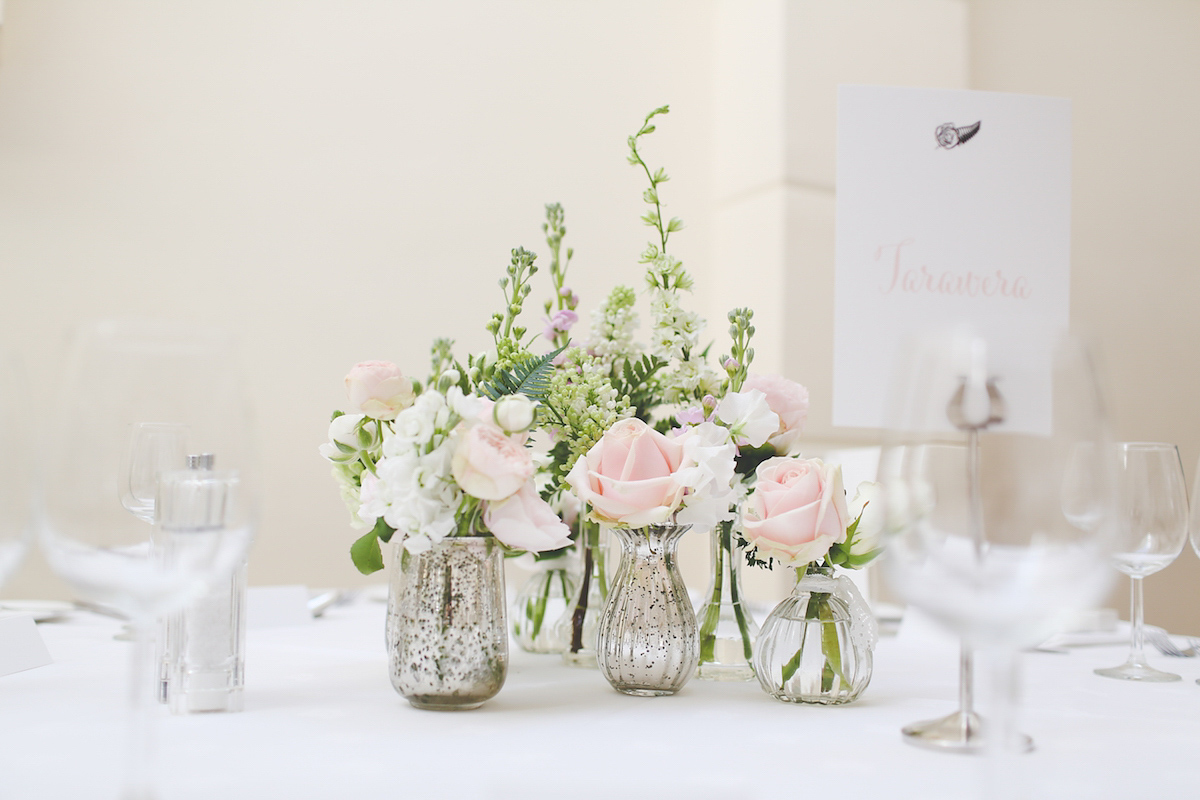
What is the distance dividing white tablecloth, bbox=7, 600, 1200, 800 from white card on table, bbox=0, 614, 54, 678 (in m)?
0.02

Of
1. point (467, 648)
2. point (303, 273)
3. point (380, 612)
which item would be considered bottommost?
point (380, 612)

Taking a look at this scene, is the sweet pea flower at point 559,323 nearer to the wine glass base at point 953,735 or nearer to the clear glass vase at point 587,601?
the clear glass vase at point 587,601

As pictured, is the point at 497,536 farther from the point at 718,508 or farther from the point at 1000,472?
the point at 1000,472

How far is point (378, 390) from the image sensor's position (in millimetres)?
745

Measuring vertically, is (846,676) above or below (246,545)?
below

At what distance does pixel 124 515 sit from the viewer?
0.50 meters

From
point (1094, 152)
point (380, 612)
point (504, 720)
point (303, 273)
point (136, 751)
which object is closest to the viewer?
point (136, 751)

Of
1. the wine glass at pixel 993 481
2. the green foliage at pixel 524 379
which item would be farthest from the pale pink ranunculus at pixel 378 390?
the wine glass at pixel 993 481

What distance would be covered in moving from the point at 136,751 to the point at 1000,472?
1.41ft

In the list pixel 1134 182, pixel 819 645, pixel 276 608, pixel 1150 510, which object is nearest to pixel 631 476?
pixel 819 645

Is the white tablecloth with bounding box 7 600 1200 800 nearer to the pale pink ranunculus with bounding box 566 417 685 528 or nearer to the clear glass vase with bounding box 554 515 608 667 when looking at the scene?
the clear glass vase with bounding box 554 515 608 667

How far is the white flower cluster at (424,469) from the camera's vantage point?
2.17ft

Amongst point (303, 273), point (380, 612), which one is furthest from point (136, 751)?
point (303, 273)

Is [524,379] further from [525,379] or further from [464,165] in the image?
[464,165]
